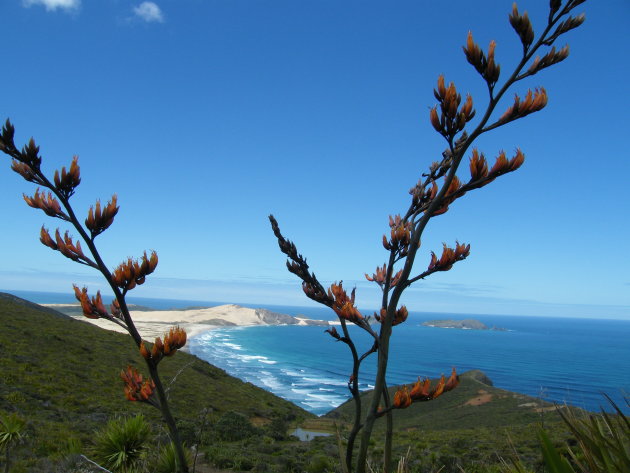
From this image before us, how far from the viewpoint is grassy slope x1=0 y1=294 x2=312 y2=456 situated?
14938 mm

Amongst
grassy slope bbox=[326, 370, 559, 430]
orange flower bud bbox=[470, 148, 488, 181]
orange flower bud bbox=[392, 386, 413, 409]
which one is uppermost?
orange flower bud bbox=[470, 148, 488, 181]

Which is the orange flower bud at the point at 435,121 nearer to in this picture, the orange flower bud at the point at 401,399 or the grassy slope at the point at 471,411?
the orange flower bud at the point at 401,399

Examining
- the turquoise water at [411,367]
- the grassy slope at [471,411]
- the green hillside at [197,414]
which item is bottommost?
the turquoise water at [411,367]

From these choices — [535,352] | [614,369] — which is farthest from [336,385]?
[535,352]

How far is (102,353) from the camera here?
2784 cm

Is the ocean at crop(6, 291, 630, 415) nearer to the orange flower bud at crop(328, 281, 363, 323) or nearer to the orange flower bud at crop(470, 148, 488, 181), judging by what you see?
the orange flower bud at crop(328, 281, 363, 323)

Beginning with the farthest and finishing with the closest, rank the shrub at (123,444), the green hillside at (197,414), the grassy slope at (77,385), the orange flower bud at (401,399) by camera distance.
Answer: the grassy slope at (77,385) < the green hillside at (197,414) < the shrub at (123,444) < the orange flower bud at (401,399)

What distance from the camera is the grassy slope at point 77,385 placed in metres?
14.9

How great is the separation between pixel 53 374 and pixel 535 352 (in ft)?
453

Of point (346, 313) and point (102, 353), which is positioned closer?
point (346, 313)

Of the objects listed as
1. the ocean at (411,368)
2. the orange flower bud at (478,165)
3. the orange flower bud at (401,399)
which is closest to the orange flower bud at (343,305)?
the orange flower bud at (401,399)

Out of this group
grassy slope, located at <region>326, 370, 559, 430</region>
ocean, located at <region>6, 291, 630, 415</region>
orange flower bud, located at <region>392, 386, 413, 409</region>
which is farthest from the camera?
ocean, located at <region>6, 291, 630, 415</region>

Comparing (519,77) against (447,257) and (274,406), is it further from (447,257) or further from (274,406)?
(274,406)

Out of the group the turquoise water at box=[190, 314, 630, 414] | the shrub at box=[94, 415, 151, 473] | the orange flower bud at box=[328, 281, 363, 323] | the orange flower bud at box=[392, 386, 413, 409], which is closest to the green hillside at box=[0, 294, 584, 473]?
the shrub at box=[94, 415, 151, 473]
